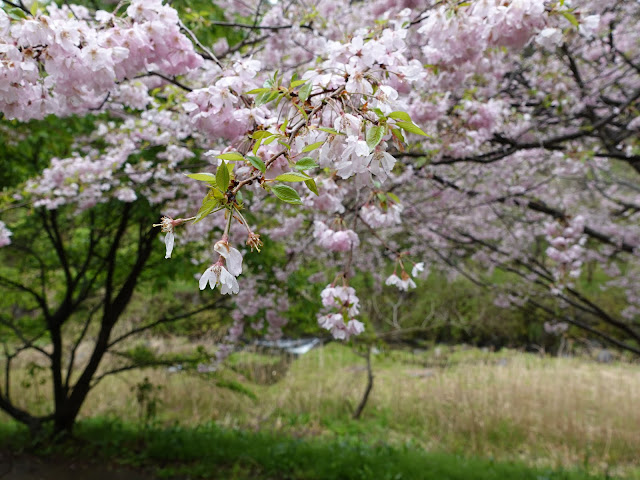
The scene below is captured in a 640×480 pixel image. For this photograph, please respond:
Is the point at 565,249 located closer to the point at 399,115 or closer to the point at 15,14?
the point at 399,115

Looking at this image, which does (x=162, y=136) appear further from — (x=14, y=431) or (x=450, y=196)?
(x=14, y=431)

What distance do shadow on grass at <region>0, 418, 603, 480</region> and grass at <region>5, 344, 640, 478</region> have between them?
0.78 feet

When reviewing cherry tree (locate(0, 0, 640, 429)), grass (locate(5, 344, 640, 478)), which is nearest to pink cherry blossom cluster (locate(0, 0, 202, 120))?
cherry tree (locate(0, 0, 640, 429))

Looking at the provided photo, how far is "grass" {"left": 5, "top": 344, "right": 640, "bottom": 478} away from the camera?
4574 mm

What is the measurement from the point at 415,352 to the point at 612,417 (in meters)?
5.02

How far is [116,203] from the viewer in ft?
11.6

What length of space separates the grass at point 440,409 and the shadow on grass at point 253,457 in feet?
0.78

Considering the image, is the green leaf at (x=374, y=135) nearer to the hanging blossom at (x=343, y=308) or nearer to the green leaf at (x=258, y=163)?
the green leaf at (x=258, y=163)

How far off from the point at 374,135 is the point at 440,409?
5.45m

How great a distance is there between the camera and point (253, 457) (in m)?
3.88

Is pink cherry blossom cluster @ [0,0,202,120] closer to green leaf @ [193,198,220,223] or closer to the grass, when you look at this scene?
green leaf @ [193,198,220,223]

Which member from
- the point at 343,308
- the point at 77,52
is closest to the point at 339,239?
the point at 343,308

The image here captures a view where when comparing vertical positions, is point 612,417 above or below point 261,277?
below

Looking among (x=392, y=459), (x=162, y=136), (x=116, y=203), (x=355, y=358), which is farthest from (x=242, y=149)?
(x=355, y=358)
